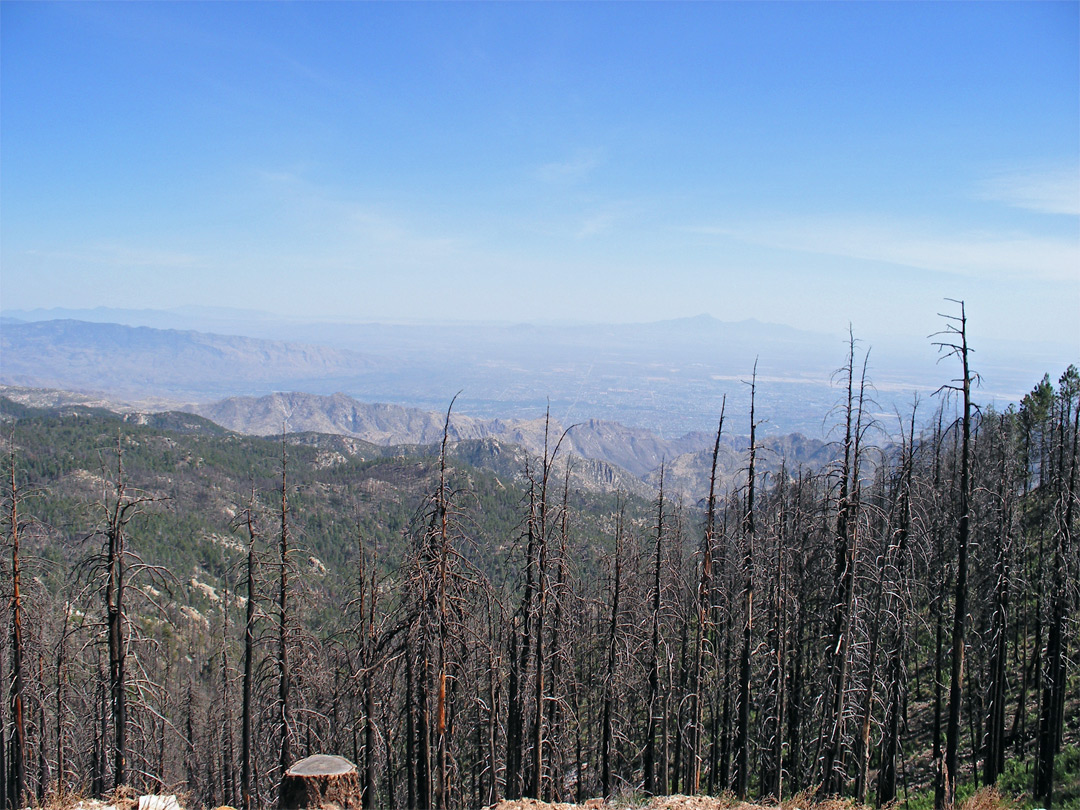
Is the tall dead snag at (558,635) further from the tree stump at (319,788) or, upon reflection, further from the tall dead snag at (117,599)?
the tall dead snag at (117,599)

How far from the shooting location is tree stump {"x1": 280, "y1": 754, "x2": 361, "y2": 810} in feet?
34.2

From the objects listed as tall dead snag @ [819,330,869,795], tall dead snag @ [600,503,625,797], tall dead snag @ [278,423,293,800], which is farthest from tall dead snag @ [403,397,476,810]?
tall dead snag @ [819,330,869,795]

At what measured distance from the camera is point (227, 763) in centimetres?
3231

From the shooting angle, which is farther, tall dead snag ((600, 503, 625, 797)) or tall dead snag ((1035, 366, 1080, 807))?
tall dead snag ((600, 503, 625, 797))

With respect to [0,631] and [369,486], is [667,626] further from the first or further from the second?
[369,486]

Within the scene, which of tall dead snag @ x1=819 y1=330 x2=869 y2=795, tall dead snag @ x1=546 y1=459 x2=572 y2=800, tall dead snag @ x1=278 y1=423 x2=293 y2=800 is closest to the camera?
tall dead snag @ x1=819 y1=330 x2=869 y2=795

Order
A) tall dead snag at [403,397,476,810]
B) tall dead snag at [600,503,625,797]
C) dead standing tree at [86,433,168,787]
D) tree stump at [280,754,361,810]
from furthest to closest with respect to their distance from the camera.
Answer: tall dead snag at [600,503,625,797], dead standing tree at [86,433,168,787], tall dead snag at [403,397,476,810], tree stump at [280,754,361,810]

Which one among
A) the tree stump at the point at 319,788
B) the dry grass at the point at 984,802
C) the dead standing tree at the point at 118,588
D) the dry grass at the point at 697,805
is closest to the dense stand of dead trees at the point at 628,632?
the dead standing tree at the point at 118,588

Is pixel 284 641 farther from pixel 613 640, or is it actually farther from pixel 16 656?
pixel 613 640

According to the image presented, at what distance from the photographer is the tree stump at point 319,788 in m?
10.4

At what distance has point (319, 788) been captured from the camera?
10.4 meters

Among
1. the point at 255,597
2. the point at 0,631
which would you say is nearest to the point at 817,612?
the point at 255,597

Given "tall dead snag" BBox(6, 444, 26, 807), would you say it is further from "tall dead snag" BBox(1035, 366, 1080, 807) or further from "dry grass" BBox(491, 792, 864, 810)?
"tall dead snag" BBox(1035, 366, 1080, 807)

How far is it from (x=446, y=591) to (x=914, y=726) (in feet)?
80.3
